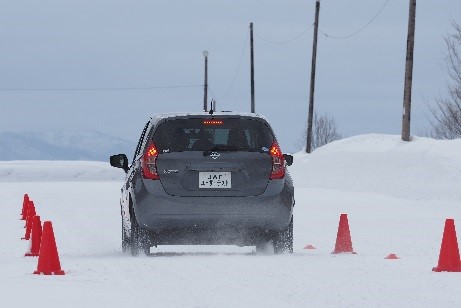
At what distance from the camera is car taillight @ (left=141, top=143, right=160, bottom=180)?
12.6 meters

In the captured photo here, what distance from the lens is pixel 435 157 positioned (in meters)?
40.6

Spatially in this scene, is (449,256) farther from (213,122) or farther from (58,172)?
(58,172)

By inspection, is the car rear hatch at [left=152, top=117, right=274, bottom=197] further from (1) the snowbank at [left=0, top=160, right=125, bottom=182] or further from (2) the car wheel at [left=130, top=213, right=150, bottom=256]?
(1) the snowbank at [left=0, top=160, right=125, bottom=182]

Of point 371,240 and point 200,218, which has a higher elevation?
point 200,218

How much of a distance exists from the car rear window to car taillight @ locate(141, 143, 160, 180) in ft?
0.25

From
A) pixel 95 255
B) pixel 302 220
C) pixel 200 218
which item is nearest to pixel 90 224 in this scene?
pixel 302 220

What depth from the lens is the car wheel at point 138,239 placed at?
41.8 feet

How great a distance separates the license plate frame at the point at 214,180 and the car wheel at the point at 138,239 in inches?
33.7

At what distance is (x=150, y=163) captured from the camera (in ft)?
41.6

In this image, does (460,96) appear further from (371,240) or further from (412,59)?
(371,240)

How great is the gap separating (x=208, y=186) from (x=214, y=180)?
0.32ft

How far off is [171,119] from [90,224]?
31.6 ft

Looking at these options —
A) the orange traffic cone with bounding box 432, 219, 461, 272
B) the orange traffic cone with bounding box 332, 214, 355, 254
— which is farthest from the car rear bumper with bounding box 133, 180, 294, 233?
the orange traffic cone with bounding box 432, 219, 461, 272

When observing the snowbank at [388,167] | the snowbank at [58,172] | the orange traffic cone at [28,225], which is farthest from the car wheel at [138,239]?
the snowbank at [58,172]
